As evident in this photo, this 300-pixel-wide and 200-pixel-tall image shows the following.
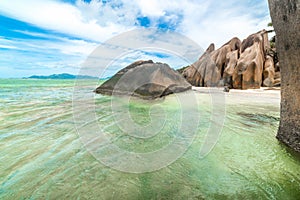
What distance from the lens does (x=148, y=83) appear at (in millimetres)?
8961

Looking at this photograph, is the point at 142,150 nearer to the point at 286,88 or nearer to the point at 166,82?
the point at 286,88

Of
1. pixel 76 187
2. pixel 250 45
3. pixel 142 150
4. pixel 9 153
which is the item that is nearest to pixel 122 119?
pixel 142 150

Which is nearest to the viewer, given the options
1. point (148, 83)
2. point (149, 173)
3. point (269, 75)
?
point (149, 173)

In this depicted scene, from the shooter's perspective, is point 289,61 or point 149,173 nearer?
point 149,173

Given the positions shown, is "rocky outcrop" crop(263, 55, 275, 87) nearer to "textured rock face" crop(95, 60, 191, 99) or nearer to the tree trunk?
"textured rock face" crop(95, 60, 191, 99)

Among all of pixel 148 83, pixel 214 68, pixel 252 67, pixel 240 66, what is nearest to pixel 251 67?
pixel 252 67

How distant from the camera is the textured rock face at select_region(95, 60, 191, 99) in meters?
8.87

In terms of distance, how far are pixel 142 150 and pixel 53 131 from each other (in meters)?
2.00

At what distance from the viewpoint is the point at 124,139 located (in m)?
3.35

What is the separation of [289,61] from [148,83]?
6531mm

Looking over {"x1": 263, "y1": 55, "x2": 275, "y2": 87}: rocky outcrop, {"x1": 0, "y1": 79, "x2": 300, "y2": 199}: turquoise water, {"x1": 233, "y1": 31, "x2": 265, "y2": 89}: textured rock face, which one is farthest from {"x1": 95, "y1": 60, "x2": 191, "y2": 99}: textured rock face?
{"x1": 263, "y1": 55, "x2": 275, "y2": 87}: rocky outcrop

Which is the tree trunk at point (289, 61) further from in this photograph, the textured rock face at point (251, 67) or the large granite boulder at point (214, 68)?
the large granite boulder at point (214, 68)

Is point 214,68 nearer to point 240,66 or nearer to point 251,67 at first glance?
point 240,66

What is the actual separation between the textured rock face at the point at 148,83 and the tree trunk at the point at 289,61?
5.99 metres
